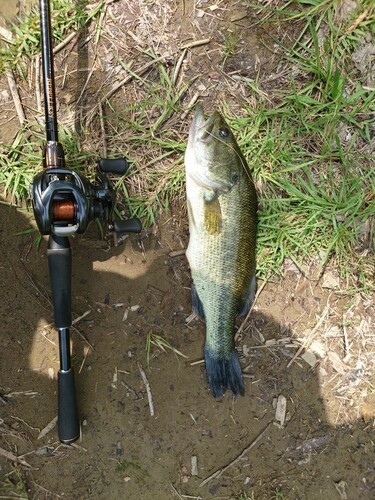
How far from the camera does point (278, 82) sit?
3324 millimetres

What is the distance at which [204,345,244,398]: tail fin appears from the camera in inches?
123

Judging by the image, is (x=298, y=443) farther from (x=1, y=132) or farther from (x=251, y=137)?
(x=1, y=132)

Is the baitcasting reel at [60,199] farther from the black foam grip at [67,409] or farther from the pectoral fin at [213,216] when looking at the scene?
the black foam grip at [67,409]

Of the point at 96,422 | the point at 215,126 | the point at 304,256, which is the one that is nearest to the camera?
the point at 215,126

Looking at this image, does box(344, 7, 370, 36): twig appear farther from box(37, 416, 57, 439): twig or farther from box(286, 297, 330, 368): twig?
box(37, 416, 57, 439): twig

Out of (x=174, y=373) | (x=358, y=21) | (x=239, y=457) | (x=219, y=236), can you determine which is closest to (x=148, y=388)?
(x=174, y=373)

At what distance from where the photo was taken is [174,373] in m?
3.22

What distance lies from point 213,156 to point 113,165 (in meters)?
0.64

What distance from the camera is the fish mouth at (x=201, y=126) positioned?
286 centimetres

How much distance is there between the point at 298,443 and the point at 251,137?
7.20ft

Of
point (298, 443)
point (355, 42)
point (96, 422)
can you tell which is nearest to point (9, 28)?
point (355, 42)

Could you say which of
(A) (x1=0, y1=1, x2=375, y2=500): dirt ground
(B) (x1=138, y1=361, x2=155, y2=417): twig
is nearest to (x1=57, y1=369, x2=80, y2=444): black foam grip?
(A) (x1=0, y1=1, x2=375, y2=500): dirt ground

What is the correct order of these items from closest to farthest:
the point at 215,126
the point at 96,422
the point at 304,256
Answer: the point at 215,126, the point at 96,422, the point at 304,256

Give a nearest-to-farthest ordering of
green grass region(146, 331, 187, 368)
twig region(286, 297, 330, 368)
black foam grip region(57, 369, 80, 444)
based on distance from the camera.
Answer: black foam grip region(57, 369, 80, 444) < green grass region(146, 331, 187, 368) < twig region(286, 297, 330, 368)
